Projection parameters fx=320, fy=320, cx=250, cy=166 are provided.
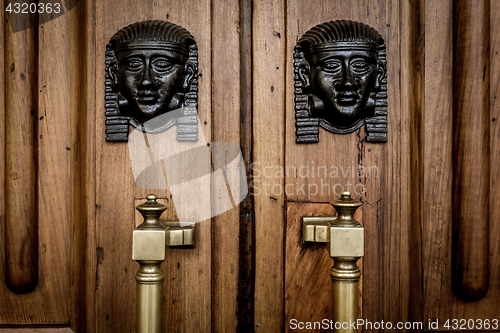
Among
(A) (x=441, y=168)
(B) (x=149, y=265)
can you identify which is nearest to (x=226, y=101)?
(B) (x=149, y=265)

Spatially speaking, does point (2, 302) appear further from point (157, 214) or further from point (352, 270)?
point (352, 270)

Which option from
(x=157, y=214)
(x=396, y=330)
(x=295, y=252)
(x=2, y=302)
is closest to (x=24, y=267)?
(x=2, y=302)

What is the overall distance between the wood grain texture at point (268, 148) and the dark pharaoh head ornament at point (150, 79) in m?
0.12

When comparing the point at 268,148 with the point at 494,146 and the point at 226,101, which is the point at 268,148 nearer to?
the point at 226,101

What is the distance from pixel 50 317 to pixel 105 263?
157 mm

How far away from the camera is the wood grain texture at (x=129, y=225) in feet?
1.96

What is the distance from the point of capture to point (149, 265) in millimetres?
504

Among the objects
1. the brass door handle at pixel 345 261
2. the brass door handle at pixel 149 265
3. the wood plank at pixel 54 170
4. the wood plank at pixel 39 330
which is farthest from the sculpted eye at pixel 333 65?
the wood plank at pixel 39 330

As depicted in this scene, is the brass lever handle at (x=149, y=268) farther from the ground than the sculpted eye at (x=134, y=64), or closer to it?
closer to it

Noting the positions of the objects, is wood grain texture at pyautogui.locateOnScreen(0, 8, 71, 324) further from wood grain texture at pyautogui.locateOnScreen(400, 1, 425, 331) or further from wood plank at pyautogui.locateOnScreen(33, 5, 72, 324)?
wood grain texture at pyautogui.locateOnScreen(400, 1, 425, 331)

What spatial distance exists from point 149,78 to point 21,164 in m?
0.30

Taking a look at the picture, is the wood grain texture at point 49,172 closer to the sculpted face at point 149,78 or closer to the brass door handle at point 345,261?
the sculpted face at point 149,78

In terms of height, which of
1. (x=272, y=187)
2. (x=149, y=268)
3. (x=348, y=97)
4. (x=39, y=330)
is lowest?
(x=39, y=330)

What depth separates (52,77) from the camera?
2.03ft
